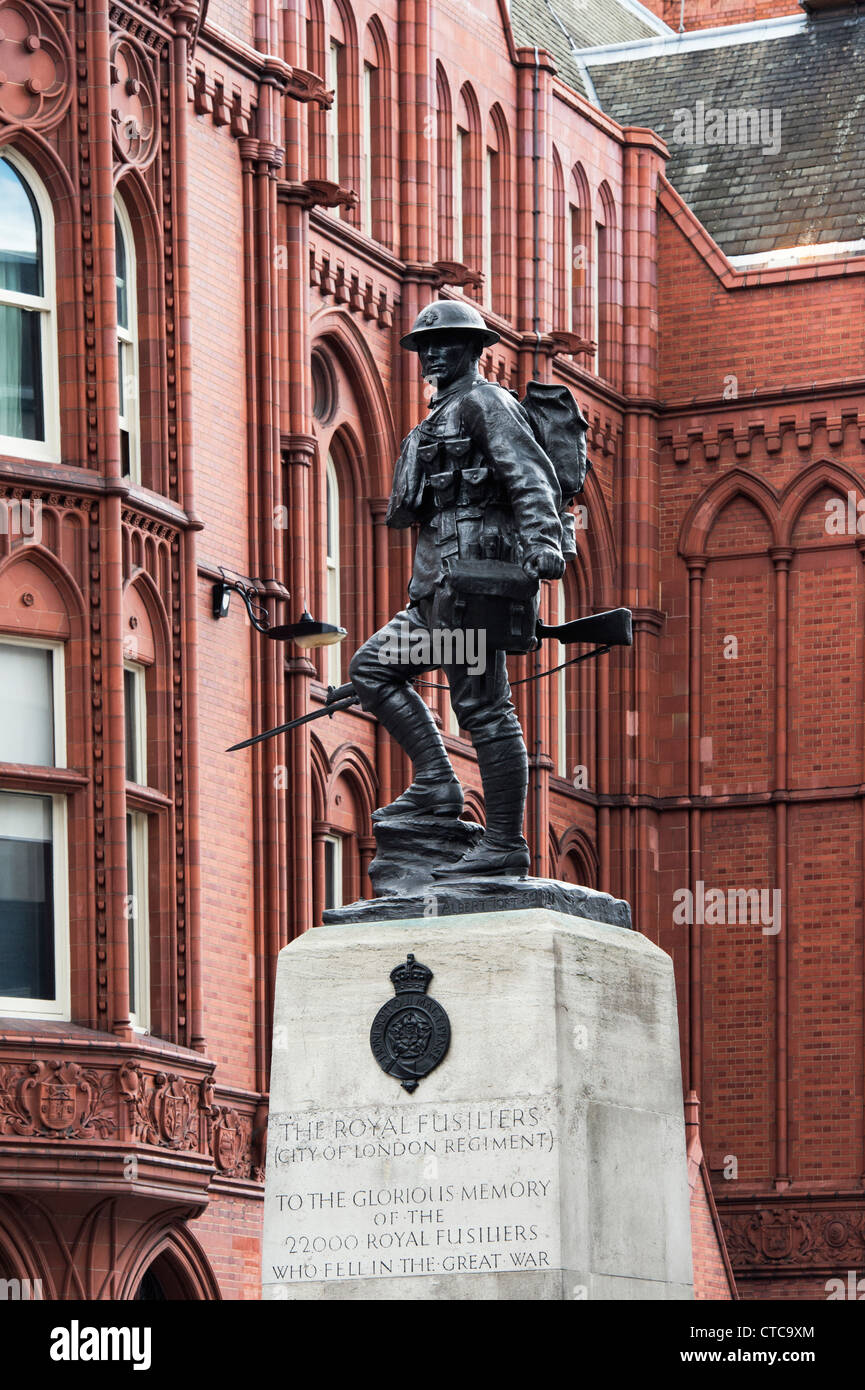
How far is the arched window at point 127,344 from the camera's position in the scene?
28062 millimetres

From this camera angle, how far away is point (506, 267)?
41.3 m

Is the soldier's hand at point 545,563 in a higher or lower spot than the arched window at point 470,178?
lower

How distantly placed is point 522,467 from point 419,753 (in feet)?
4.81

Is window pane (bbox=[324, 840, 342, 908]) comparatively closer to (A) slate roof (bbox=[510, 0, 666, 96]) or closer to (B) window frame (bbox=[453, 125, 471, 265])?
(B) window frame (bbox=[453, 125, 471, 265])

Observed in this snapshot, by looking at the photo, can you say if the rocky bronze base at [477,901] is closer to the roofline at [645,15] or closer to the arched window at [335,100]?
the arched window at [335,100]

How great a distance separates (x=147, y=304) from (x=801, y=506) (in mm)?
17337

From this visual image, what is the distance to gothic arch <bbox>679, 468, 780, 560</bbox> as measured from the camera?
44.4m

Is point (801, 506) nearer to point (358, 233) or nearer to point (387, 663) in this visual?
point (358, 233)

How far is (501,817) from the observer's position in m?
15.4

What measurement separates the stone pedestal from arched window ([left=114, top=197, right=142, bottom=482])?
1341 centimetres

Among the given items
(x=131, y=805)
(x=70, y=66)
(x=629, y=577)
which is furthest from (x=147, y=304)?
(x=629, y=577)

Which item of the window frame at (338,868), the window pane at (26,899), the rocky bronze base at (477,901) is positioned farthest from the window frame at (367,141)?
the rocky bronze base at (477,901)

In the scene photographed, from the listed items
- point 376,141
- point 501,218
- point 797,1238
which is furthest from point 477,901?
point 797,1238

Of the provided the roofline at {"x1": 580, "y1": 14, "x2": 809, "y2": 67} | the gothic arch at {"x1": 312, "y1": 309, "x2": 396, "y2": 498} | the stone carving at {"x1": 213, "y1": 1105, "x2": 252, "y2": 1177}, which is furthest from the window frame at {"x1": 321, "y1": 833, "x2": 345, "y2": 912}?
the roofline at {"x1": 580, "y1": 14, "x2": 809, "y2": 67}
